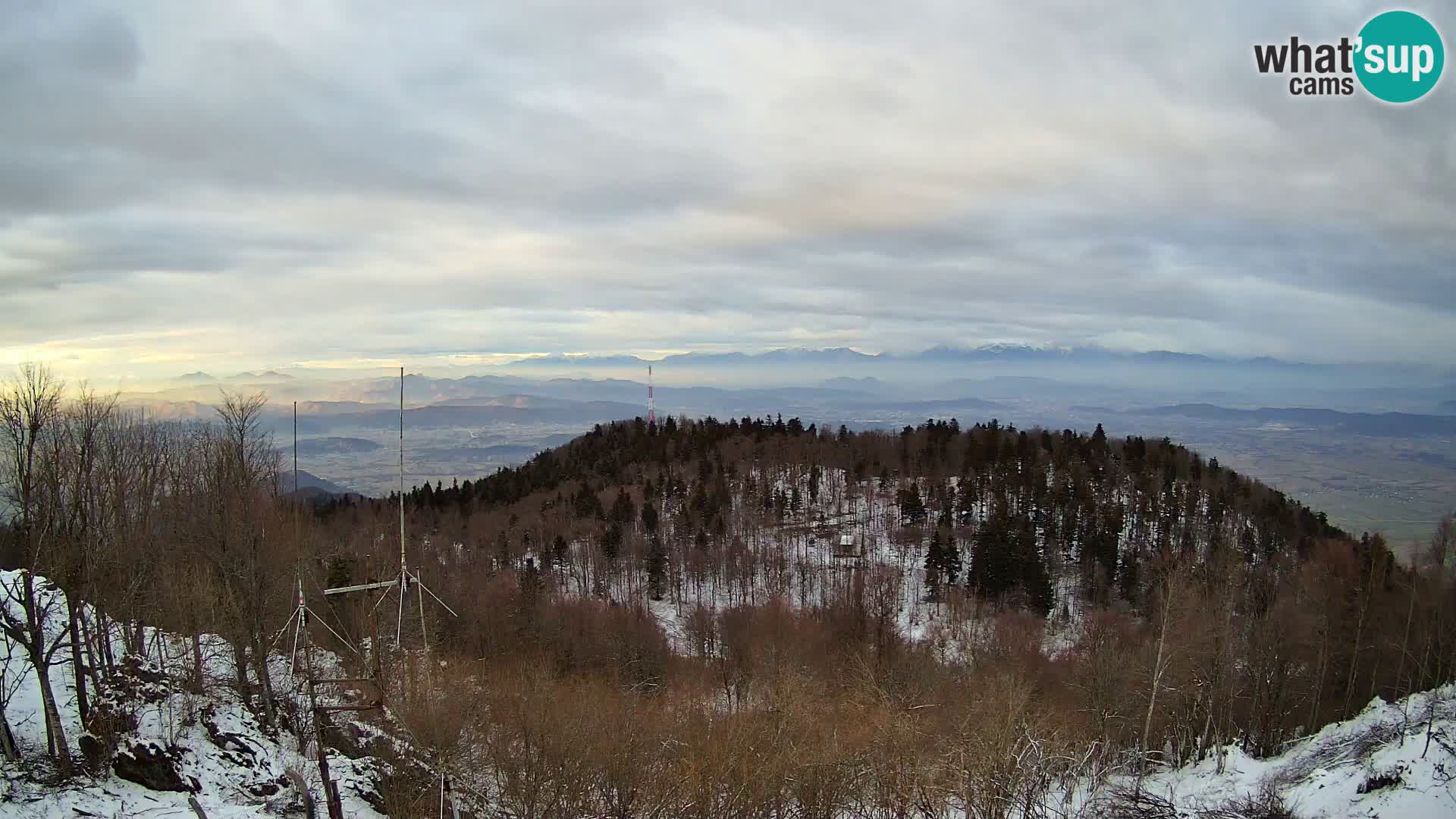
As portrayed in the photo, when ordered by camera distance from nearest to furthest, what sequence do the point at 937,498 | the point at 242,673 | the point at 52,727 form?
the point at 52,727, the point at 242,673, the point at 937,498

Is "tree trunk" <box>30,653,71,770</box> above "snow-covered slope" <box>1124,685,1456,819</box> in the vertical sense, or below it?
above

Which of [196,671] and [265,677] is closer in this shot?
[265,677]

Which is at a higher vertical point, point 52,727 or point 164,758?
point 52,727

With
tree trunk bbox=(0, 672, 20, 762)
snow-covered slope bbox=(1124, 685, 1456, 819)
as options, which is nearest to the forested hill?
snow-covered slope bbox=(1124, 685, 1456, 819)

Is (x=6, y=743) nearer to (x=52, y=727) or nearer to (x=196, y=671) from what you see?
(x=52, y=727)

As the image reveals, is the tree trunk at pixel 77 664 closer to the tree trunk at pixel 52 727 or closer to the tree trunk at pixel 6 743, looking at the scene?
the tree trunk at pixel 52 727

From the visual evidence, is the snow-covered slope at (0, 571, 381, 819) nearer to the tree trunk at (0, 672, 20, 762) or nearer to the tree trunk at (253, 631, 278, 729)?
the tree trunk at (0, 672, 20, 762)

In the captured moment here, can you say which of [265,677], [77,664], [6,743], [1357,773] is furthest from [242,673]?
[1357,773]

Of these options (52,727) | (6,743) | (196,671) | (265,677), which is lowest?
(265,677)
